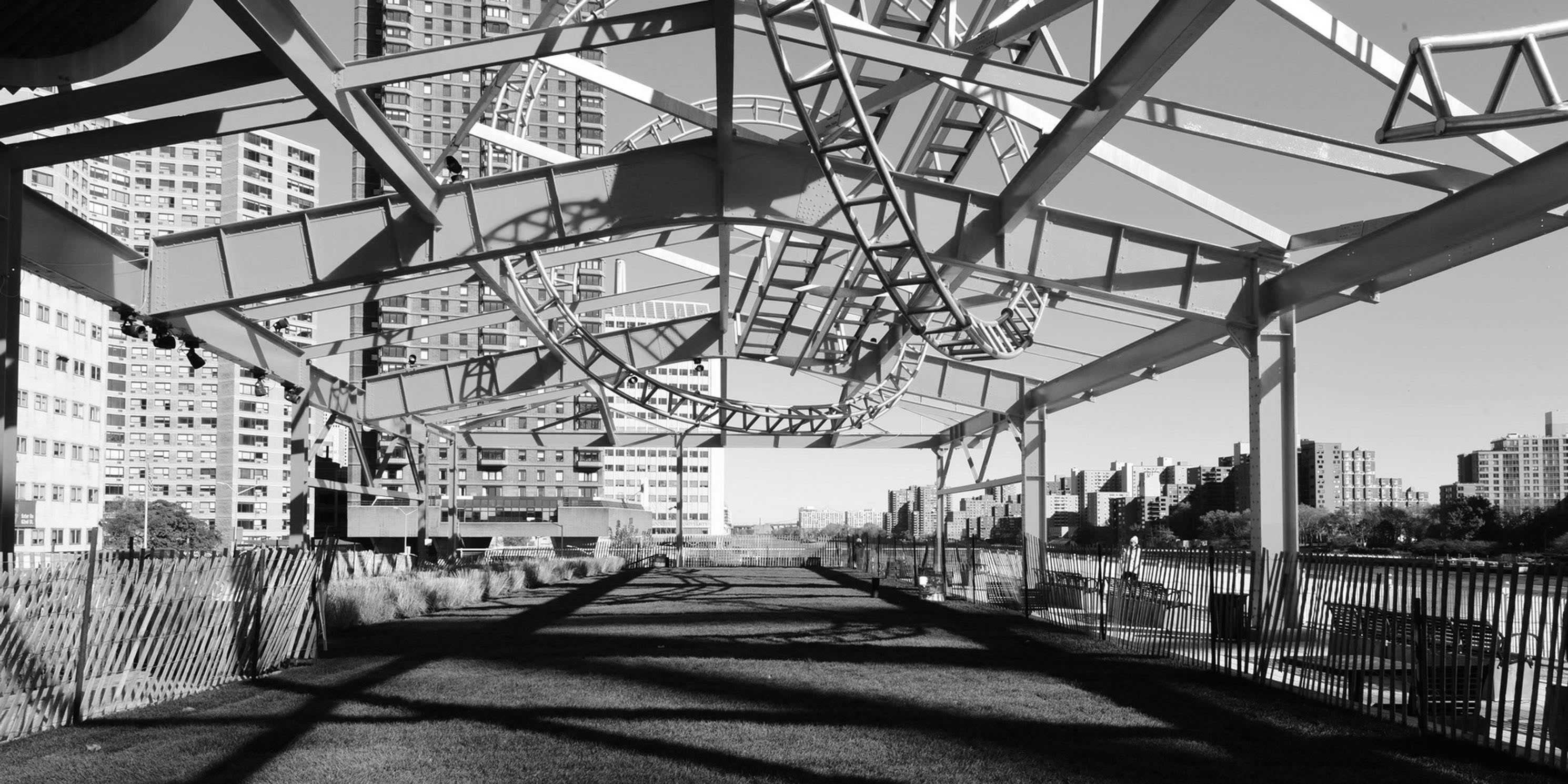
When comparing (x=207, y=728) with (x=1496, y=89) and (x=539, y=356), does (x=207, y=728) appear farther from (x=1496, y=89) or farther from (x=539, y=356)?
(x=539, y=356)

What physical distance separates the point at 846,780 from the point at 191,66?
954 cm

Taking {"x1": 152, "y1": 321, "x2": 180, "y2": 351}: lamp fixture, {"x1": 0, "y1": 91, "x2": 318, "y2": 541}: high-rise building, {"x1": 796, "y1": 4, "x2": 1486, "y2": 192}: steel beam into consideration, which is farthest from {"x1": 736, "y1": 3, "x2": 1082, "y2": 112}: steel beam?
{"x1": 0, "y1": 91, "x2": 318, "y2": 541}: high-rise building

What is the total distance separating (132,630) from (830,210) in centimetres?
949

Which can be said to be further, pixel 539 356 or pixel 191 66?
pixel 539 356

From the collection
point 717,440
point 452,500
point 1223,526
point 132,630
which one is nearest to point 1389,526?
point 1223,526

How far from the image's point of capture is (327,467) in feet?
105

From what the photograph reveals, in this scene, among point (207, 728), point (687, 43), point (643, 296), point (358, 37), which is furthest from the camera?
point (358, 37)

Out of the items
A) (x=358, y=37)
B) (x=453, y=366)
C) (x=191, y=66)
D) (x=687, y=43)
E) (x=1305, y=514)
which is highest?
(x=358, y=37)

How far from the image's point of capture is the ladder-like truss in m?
8.12

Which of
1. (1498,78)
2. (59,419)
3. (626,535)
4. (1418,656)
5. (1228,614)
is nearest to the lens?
(1498,78)

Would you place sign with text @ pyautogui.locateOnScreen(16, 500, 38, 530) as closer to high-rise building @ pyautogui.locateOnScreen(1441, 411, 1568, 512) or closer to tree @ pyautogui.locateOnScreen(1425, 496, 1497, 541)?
tree @ pyautogui.locateOnScreen(1425, 496, 1497, 541)

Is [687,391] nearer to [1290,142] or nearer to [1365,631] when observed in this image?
[1290,142]

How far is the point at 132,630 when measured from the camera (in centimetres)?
1105

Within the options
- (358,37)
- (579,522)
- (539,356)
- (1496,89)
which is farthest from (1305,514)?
(1496,89)
